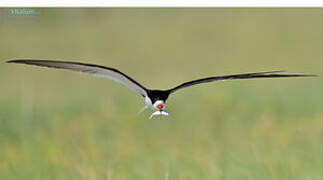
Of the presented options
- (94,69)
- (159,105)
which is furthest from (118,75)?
(159,105)

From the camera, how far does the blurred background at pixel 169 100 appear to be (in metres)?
4.32

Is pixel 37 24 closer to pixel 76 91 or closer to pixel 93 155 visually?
pixel 76 91

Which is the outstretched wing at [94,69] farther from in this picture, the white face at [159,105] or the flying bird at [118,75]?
the white face at [159,105]

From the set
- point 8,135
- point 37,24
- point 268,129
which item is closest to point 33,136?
point 8,135

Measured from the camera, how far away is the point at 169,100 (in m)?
7.08

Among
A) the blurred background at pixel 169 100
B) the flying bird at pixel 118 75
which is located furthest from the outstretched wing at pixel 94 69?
the blurred background at pixel 169 100

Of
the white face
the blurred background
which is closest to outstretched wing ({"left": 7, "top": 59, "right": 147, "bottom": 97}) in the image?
the white face

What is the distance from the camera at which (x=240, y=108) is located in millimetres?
6539

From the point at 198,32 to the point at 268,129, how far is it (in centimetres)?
515

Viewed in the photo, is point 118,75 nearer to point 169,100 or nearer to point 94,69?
point 94,69

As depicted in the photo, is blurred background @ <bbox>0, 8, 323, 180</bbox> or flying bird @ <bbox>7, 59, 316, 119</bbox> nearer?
flying bird @ <bbox>7, 59, 316, 119</bbox>

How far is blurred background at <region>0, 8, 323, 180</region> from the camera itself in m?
4.32

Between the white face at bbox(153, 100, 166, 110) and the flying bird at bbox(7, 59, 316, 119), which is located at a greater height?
the flying bird at bbox(7, 59, 316, 119)

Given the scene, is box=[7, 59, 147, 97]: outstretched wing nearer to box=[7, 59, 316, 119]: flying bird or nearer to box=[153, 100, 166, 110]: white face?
box=[7, 59, 316, 119]: flying bird
